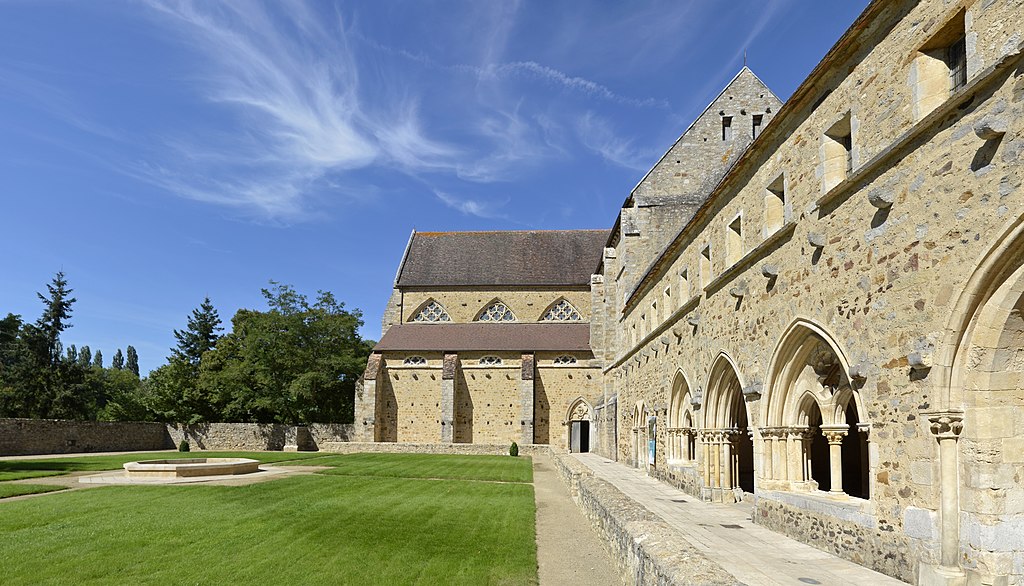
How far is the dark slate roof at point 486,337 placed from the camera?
3966 centimetres

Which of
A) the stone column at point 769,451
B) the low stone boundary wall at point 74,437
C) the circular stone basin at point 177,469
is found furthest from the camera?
the low stone boundary wall at point 74,437

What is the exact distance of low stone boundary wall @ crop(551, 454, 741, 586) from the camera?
454cm

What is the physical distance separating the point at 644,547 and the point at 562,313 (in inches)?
1506

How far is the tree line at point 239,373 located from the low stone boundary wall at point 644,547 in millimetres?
32403

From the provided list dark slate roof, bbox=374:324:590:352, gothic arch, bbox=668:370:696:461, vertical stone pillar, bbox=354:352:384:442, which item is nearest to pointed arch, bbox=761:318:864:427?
gothic arch, bbox=668:370:696:461

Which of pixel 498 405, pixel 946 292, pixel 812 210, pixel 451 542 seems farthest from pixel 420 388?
pixel 946 292

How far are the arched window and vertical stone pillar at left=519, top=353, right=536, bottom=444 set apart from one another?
26.8 feet

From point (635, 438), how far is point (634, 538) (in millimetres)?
16226

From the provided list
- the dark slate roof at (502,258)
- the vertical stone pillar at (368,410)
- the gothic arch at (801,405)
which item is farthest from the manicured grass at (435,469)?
the dark slate roof at (502,258)

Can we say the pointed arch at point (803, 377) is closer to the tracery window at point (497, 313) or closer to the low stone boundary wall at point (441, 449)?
the low stone boundary wall at point (441, 449)

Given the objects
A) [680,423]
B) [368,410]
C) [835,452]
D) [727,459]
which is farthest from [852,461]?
[368,410]

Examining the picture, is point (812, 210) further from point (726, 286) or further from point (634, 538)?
point (634, 538)

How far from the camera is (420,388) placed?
129 feet

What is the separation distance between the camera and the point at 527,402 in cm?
3728
